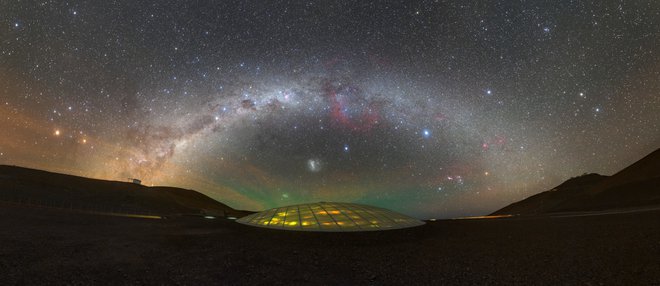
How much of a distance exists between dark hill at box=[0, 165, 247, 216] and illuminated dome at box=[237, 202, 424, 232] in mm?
54413

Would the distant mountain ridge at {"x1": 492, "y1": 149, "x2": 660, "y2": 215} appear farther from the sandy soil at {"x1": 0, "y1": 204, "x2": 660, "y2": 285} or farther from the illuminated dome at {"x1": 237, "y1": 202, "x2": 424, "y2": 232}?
the sandy soil at {"x1": 0, "y1": 204, "x2": 660, "y2": 285}

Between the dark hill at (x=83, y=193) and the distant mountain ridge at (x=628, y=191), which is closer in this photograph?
the dark hill at (x=83, y=193)

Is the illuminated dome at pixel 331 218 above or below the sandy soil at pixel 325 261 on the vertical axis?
above

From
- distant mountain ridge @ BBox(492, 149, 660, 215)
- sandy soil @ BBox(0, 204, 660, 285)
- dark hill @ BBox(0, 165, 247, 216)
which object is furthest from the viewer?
distant mountain ridge @ BBox(492, 149, 660, 215)

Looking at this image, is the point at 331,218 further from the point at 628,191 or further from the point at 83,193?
the point at 628,191

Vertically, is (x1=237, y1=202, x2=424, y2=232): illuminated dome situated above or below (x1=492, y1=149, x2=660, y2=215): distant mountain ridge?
below

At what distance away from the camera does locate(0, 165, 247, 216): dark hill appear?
285 ft

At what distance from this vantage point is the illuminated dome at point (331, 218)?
34969mm

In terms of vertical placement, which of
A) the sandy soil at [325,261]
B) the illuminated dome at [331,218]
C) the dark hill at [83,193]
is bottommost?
the sandy soil at [325,261]

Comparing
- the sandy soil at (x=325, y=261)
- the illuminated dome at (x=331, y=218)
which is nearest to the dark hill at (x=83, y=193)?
the illuminated dome at (x=331, y=218)

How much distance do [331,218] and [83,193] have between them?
116m

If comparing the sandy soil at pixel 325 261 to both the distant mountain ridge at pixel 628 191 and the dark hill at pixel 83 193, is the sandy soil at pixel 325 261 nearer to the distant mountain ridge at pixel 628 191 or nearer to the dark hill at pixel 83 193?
the dark hill at pixel 83 193

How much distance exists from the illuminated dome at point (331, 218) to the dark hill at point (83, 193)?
5441cm

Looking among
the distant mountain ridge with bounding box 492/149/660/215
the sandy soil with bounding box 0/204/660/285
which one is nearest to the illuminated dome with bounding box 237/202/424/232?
the sandy soil with bounding box 0/204/660/285
